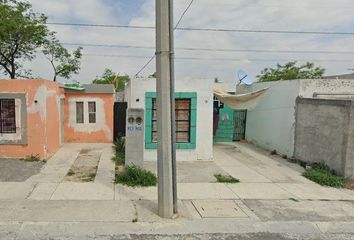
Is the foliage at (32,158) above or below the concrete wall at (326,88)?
below

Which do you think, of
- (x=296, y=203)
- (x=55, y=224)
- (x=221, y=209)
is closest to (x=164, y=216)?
(x=221, y=209)

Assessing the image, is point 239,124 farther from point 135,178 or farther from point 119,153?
point 135,178

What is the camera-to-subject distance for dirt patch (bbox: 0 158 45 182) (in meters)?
8.01

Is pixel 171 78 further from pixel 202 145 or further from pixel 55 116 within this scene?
pixel 55 116

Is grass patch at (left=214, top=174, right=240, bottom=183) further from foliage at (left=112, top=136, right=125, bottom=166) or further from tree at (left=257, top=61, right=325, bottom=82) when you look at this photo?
tree at (left=257, top=61, right=325, bottom=82)

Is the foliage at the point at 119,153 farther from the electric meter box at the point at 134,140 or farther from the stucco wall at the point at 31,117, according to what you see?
the stucco wall at the point at 31,117

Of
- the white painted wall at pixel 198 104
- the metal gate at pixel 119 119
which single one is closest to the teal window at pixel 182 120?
the white painted wall at pixel 198 104

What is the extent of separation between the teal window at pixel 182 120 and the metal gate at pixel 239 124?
5.81 metres

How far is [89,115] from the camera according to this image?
1415 cm

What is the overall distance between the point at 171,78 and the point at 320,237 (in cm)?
364

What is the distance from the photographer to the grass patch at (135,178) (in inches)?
305

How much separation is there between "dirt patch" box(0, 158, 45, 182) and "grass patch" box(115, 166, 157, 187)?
2350mm

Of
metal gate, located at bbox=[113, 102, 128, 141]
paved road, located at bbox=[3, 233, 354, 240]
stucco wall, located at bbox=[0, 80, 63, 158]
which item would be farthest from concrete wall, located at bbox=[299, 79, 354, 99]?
stucco wall, located at bbox=[0, 80, 63, 158]

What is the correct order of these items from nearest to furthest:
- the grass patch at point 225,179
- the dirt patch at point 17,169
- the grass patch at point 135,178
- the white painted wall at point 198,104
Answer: the grass patch at point 135,178 → the dirt patch at point 17,169 → the grass patch at point 225,179 → the white painted wall at point 198,104
